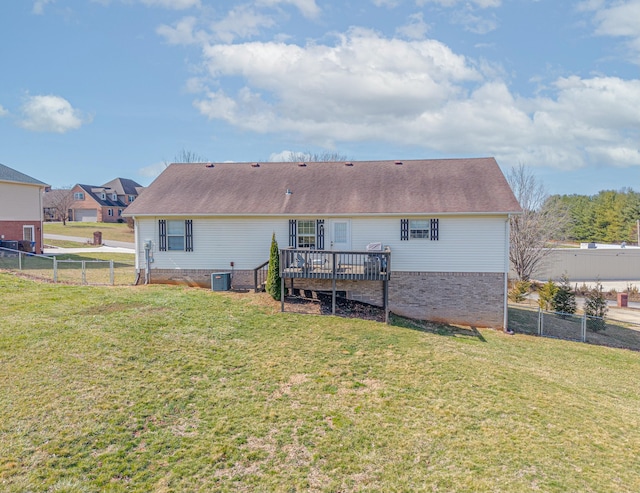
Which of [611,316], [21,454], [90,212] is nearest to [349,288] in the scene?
[21,454]

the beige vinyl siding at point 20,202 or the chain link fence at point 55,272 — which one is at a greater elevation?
the beige vinyl siding at point 20,202

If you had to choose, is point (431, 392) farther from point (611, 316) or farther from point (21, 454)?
point (611, 316)

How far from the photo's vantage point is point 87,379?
304 inches

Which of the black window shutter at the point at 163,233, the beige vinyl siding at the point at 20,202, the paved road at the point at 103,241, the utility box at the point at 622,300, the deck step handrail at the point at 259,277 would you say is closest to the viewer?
the deck step handrail at the point at 259,277

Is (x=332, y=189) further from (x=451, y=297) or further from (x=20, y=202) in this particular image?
(x=20, y=202)

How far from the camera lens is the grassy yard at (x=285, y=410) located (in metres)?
5.59

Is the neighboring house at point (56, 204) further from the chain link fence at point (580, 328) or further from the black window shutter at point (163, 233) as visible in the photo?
the chain link fence at point (580, 328)

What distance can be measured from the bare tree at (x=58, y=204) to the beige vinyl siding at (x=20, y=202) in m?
32.3

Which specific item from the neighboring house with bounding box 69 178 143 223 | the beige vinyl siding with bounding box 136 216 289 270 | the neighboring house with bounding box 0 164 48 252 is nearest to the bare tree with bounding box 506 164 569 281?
the beige vinyl siding with bounding box 136 216 289 270

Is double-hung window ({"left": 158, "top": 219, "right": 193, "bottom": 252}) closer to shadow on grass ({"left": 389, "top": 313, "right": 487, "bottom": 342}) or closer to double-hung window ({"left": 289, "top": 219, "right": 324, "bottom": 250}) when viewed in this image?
double-hung window ({"left": 289, "top": 219, "right": 324, "bottom": 250})

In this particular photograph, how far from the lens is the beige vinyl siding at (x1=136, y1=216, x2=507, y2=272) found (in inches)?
611

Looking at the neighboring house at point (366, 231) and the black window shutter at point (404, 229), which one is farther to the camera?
the black window shutter at point (404, 229)

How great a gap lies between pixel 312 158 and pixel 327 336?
39109 millimetres

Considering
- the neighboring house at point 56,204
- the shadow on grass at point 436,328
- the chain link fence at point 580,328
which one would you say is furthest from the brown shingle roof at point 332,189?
the neighboring house at point 56,204
